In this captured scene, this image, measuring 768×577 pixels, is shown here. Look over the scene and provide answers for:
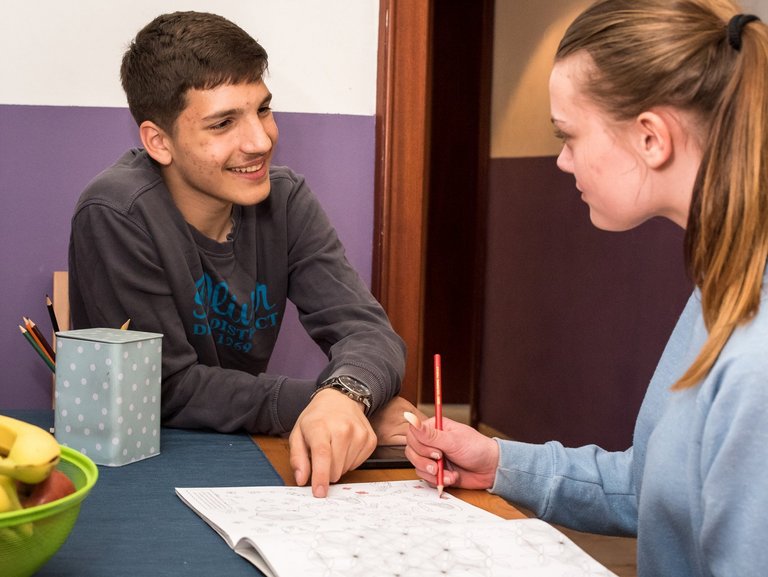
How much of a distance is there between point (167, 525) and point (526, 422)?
354cm

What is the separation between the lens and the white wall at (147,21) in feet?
6.42

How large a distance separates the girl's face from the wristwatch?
0.43 m

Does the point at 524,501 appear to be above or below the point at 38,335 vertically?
below

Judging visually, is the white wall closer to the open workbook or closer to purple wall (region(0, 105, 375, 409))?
purple wall (region(0, 105, 375, 409))

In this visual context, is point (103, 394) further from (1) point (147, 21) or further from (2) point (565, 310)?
(2) point (565, 310)

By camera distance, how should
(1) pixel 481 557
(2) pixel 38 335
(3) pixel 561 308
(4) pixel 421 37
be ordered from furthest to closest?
(3) pixel 561 308
(4) pixel 421 37
(2) pixel 38 335
(1) pixel 481 557

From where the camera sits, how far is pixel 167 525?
943 mm

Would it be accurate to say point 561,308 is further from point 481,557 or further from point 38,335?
point 481,557

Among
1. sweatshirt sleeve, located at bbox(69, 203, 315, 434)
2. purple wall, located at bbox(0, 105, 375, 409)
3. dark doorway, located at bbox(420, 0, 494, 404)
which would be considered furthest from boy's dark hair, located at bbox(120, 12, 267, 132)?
dark doorway, located at bbox(420, 0, 494, 404)

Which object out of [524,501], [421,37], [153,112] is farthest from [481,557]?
[421,37]

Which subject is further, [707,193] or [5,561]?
[707,193]

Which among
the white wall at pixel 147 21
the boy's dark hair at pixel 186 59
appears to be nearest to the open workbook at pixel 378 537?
the boy's dark hair at pixel 186 59

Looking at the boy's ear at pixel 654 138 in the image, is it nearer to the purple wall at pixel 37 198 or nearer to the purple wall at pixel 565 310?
the purple wall at pixel 37 198

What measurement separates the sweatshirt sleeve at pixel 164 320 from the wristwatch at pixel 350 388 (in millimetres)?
48
